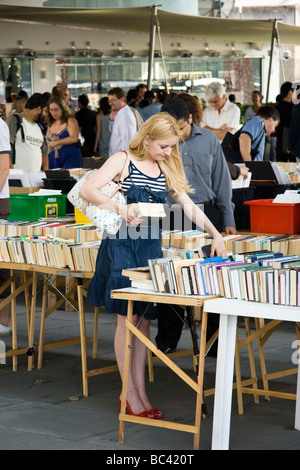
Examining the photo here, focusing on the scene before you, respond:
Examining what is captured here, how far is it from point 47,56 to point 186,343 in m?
13.1

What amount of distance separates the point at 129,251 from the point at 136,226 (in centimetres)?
13

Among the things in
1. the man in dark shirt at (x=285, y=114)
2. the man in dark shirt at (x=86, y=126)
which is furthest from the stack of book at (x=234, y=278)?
the man in dark shirt at (x=86, y=126)

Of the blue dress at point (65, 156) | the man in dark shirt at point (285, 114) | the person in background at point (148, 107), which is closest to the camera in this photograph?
the blue dress at point (65, 156)

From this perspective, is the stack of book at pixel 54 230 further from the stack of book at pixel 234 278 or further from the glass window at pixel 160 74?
the glass window at pixel 160 74

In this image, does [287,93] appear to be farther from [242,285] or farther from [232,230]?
[242,285]

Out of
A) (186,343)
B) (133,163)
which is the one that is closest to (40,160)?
(186,343)

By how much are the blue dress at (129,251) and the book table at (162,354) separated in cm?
22

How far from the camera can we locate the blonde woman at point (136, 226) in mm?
4113

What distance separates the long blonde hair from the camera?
13.4 ft

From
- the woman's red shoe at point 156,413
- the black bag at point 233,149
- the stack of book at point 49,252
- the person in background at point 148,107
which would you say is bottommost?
the woman's red shoe at point 156,413

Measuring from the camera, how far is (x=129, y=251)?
4.21 metres

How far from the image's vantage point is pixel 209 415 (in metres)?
4.38

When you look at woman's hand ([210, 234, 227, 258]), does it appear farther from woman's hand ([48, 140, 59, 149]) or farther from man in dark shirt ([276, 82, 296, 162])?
man in dark shirt ([276, 82, 296, 162])

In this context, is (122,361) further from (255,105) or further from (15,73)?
(15,73)
